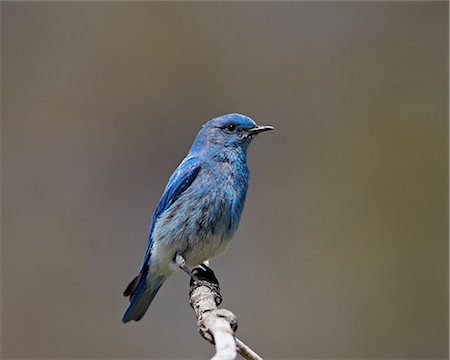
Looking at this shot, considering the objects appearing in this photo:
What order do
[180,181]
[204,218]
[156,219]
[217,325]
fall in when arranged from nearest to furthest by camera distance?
[217,325] < [204,218] < [180,181] < [156,219]

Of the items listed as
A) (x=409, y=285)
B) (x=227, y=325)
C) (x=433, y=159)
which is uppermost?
(x=433, y=159)

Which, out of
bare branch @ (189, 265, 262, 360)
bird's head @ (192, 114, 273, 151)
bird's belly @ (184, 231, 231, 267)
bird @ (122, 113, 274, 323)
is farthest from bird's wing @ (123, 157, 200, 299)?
bare branch @ (189, 265, 262, 360)

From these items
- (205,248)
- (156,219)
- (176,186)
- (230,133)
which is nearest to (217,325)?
(205,248)

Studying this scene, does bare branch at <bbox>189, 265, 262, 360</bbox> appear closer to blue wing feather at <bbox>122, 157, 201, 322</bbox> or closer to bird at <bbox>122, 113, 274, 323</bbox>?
bird at <bbox>122, 113, 274, 323</bbox>

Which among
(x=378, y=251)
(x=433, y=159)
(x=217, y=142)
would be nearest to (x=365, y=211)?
(x=378, y=251)

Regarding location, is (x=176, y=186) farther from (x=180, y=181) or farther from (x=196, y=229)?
(x=196, y=229)

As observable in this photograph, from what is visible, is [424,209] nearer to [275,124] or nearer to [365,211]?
→ [365,211]
